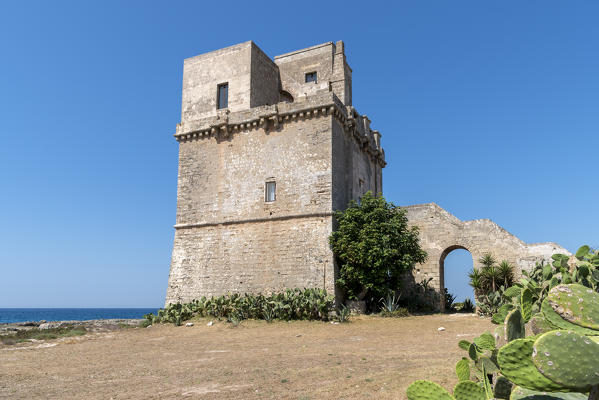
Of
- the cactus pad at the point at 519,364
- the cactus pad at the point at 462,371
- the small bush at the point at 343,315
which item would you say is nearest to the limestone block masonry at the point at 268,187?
the small bush at the point at 343,315

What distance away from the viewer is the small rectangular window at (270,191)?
19034mm

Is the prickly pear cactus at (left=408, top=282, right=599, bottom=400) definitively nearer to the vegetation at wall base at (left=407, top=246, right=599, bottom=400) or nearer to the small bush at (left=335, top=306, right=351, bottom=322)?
the vegetation at wall base at (left=407, top=246, right=599, bottom=400)

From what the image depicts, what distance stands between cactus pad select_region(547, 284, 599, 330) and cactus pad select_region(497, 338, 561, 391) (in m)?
0.29

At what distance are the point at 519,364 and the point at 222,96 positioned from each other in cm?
2048

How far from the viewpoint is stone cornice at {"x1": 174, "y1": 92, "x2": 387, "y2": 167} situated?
1844 centimetres

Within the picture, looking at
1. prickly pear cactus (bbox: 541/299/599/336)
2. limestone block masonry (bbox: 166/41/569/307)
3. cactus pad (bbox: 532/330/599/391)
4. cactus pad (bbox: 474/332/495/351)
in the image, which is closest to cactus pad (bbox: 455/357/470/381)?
cactus pad (bbox: 474/332/495/351)

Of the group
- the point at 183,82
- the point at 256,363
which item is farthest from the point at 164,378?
the point at 183,82

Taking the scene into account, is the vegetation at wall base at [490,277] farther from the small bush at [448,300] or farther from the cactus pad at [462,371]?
the cactus pad at [462,371]

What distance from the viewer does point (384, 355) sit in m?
8.62

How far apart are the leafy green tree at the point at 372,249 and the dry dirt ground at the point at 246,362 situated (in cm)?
259

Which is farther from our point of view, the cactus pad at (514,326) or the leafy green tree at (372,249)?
the leafy green tree at (372,249)

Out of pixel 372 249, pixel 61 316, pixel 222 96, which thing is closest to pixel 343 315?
pixel 372 249

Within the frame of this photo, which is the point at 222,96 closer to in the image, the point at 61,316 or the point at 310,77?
the point at 310,77

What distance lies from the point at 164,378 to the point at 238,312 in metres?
8.97
